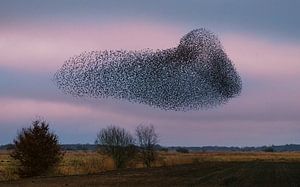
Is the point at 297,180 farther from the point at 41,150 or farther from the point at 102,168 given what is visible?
the point at 102,168

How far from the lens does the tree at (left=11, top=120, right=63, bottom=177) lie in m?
62.7

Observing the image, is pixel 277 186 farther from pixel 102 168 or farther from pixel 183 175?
pixel 102 168

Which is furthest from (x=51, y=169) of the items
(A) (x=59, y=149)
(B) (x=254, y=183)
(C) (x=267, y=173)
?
(B) (x=254, y=183)

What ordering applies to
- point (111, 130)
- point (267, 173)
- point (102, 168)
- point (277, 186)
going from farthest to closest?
point (111, 130)
point (102, 168)
point (267, 173)
point (277, 186)

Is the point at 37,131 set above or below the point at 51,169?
above

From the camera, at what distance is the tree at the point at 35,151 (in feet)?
206

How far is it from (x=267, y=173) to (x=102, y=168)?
1154 inches

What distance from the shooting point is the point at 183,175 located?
164 ft

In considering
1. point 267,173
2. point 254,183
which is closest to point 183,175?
point 267,173

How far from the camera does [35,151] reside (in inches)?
2466

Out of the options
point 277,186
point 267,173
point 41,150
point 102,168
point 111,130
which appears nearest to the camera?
point 277,186

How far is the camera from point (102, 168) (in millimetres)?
73625

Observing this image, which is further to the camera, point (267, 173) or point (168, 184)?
point (267, 173)

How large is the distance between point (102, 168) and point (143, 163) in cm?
879
